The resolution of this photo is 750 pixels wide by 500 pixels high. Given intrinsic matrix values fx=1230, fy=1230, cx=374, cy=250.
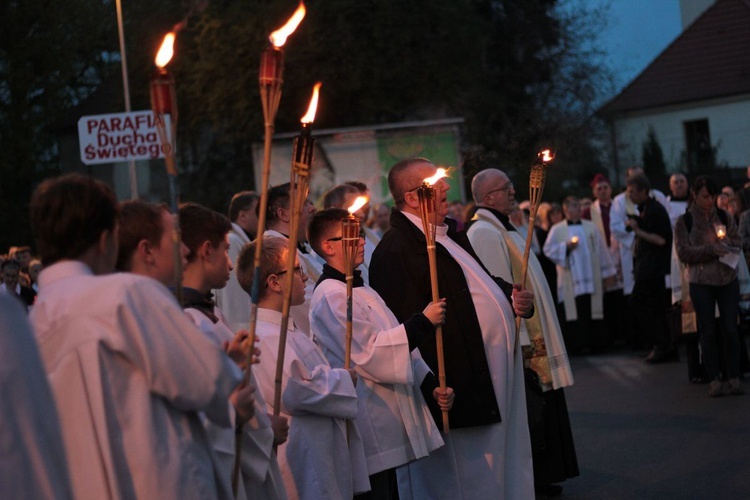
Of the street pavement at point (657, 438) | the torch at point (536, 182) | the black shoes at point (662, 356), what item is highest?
the torch at point (536, 182)

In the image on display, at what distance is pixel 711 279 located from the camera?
38.5ft

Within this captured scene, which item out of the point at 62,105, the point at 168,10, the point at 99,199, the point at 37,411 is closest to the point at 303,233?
the point at 99,199

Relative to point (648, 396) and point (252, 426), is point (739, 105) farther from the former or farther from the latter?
point (252, 426)

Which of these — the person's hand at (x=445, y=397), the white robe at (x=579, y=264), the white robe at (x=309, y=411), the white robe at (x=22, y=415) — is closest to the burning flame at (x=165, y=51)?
the white robe at (x=22, y=415)

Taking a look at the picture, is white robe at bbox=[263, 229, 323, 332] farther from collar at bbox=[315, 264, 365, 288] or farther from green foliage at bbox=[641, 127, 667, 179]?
green foliage at bbox=[641, 127, 667, 179]

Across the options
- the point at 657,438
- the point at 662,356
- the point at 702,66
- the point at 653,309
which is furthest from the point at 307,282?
the point at 702,66

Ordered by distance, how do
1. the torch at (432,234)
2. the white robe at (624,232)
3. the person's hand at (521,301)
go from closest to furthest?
1. the torch at (432,234)
2. the person's hand at (521,301)
3. the white robe at (624,232)

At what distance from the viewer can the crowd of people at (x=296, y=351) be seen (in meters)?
3.21

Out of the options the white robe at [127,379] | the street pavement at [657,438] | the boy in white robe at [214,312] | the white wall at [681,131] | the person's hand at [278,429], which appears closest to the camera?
the white robe at [127,379]

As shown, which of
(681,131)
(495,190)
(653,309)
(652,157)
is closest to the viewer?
(495,190)

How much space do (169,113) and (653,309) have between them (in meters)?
12.2

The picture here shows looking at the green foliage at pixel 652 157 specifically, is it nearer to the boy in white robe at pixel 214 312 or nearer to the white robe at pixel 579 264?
the white robe at pixel 579 264

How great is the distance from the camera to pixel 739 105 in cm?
4753

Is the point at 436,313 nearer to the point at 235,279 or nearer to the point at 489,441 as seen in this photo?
the point at 489,441
